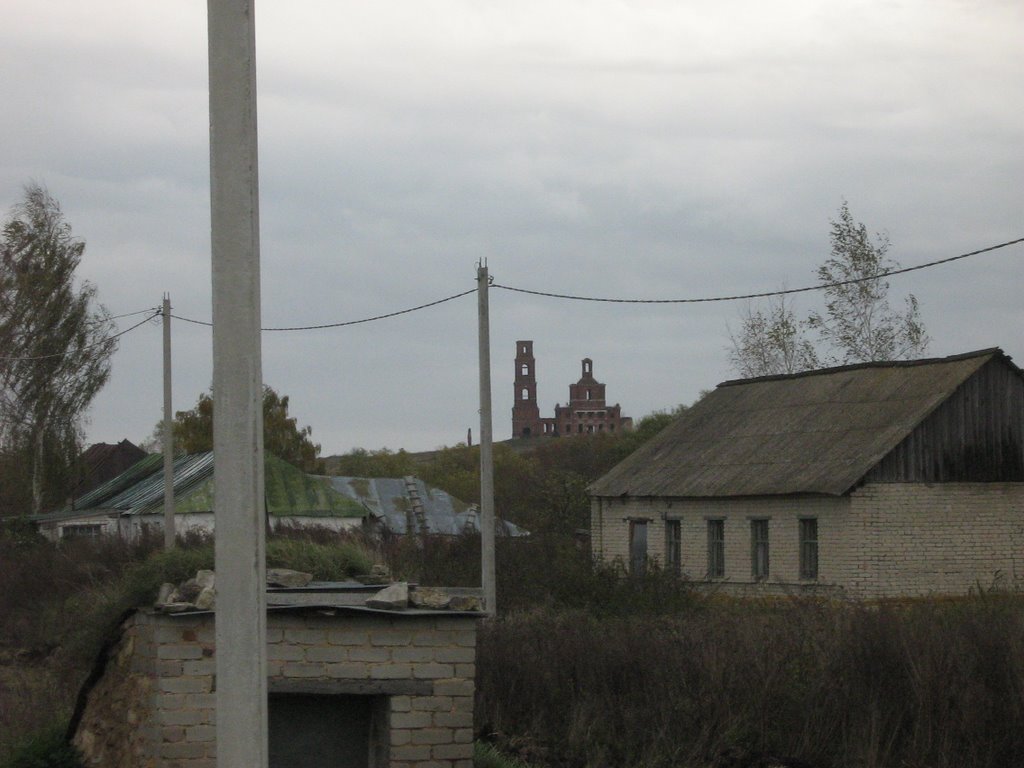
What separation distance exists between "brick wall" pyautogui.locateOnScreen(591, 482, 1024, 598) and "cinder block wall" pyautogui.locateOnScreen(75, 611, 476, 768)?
17.7 metres

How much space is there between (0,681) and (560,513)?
33.3 m

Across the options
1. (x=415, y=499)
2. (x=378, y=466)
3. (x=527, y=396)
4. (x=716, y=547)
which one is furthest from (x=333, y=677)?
(x=527, y=396)

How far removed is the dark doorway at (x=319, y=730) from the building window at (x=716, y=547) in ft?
68.8

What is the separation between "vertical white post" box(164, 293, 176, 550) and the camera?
31298 mm

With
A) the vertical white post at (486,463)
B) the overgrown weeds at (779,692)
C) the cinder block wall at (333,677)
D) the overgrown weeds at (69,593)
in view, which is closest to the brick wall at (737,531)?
the vertical white post at (486,463)

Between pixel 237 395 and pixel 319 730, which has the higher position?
pixel 237 395

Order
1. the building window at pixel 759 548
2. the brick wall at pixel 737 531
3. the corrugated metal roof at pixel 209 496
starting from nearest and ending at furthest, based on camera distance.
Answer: the brick wall at pixel 737 531
the building window at pixel 759 548
the corrugated metal roof at pixel 209 496

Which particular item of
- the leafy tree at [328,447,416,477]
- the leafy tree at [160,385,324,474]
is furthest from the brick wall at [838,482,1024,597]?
the leafy tree at [328,447,416,477]

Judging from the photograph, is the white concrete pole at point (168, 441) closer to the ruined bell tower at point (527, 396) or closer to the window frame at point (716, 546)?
the window frame at point (716, 546)

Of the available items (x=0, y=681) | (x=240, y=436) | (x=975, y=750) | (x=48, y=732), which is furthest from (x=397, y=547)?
(x=240, y=436)

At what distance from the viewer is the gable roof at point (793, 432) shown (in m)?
28.4

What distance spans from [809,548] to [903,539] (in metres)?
2.12

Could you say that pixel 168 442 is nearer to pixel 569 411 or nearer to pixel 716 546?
pixel 716 546

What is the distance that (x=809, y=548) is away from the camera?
28.6 meters
